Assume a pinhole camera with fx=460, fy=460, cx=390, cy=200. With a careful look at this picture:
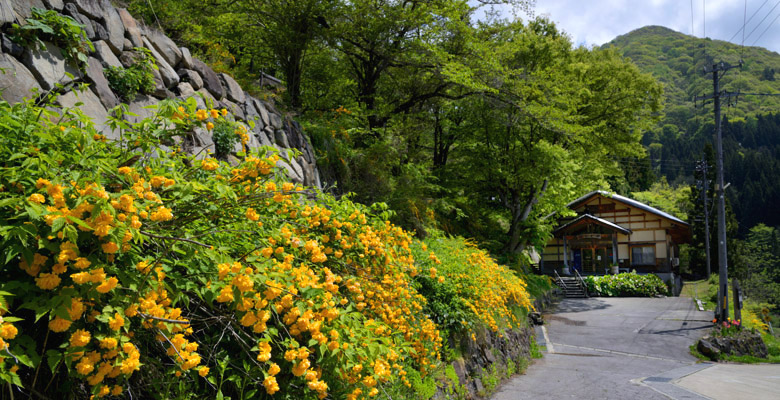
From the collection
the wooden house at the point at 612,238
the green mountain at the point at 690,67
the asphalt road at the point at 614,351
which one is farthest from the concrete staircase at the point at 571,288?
the green mountain at the point at 690,67

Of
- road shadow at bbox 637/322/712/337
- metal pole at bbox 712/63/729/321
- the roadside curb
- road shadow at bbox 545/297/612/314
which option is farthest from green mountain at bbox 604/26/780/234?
the roadside curb

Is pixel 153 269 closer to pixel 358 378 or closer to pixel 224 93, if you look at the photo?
pixel 358 378

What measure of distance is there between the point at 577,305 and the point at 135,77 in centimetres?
2362

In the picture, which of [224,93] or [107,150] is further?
[224,93]

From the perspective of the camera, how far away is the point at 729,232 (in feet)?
150

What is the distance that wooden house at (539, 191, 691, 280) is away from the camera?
35375 millimetres

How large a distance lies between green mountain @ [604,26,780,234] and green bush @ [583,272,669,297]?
3018 cm

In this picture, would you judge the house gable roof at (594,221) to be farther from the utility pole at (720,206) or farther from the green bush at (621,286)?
the utility pole at (720,206)

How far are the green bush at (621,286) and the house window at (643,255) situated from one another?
25.1 feet

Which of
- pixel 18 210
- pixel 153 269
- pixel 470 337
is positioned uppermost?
pixel 18 210

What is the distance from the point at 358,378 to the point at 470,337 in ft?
14.5

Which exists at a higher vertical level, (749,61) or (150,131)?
(749,61)

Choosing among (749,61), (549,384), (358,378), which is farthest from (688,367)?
(749,61)

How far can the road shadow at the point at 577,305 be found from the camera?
22358 mm
